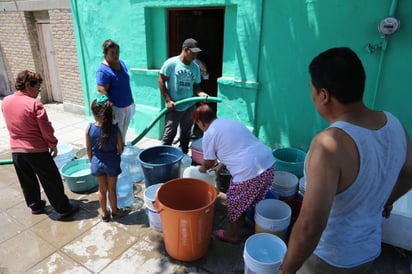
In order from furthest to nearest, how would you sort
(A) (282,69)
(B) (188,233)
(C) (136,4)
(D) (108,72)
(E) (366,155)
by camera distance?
(C) (136,4), (A) (282,69), (D) (108,72), (B) (188,233), (E) (366,155)

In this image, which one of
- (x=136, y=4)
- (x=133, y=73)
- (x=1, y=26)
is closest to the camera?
(x=136, y=4)

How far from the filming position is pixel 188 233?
2.50 m

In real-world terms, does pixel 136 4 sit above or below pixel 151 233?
above

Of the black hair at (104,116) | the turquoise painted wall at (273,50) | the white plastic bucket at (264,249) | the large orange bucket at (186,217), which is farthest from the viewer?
the turquoise painted wall at (273,50)

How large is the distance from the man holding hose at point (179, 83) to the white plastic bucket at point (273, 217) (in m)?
1.94

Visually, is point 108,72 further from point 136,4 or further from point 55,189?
point 136,4

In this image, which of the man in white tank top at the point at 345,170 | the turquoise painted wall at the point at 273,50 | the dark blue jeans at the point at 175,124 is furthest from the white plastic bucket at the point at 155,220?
the turquoise painted wall at the point at 273,50

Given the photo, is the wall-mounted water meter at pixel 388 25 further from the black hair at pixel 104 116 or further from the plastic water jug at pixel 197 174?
the black hair at pixel 104 116

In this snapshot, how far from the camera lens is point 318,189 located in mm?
1076

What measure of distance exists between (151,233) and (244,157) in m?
1.39

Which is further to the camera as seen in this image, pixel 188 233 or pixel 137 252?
pixel 137 252

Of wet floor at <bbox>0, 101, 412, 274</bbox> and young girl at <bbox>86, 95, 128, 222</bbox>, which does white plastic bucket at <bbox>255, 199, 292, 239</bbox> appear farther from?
young girl at <bbox>86, 95, 128, 222</bbox>

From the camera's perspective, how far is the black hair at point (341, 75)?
1.11m

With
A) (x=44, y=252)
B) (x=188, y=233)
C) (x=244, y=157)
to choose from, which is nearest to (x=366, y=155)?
(x=244, y=157)
